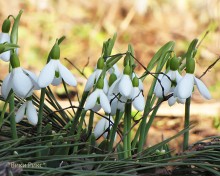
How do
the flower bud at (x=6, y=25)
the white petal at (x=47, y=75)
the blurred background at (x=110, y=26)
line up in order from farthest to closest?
the blurred background at (x=110, y=26) → the flower bud at (x=6, y=25) → the white petal at (x=47, y=75)

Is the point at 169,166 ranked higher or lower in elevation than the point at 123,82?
lower

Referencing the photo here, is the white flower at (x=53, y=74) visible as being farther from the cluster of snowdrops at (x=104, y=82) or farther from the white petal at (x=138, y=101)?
the white petal at (x=138, y=101)

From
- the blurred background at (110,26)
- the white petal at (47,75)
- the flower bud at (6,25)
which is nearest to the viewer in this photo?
the white petal at (47,75)

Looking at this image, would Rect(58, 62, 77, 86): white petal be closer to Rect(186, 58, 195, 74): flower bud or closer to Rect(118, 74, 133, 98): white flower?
Rect(118, 74, 133, 98): white flower

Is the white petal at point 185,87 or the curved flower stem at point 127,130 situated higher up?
the white petal at point 185,87

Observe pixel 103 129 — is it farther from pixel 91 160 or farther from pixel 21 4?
pixel 21 4

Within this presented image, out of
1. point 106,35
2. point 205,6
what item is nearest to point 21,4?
point 106,35

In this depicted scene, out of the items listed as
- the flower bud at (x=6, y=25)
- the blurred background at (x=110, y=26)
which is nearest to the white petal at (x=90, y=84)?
the flower bud at (x=6, y=25)

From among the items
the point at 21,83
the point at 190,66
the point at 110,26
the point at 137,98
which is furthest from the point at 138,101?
the point at 110,26
